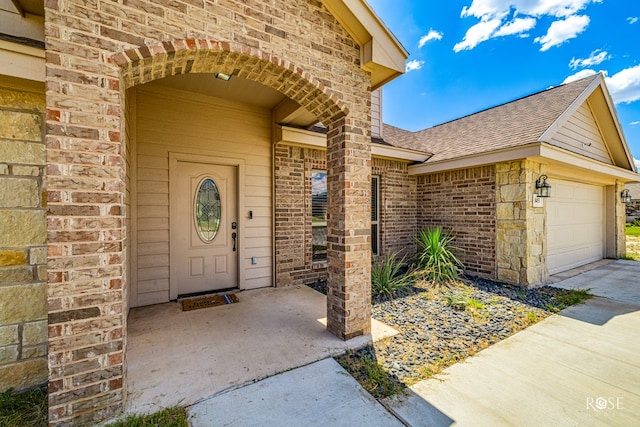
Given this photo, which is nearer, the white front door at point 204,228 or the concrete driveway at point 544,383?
the concrete driveway at point 544,383

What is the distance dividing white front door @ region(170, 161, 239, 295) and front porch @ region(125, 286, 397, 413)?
24.9 inches

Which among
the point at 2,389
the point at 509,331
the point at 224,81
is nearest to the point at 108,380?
the point at 2,389

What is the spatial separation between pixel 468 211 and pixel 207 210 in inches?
211

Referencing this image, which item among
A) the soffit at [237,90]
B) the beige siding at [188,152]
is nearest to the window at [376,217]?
the soffit at [237,90]

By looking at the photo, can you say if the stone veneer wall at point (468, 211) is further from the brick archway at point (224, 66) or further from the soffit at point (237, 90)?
the brick archway at point (224, 66)

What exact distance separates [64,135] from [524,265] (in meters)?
6.48

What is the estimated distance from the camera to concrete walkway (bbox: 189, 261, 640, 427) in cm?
190

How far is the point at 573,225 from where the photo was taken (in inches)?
265

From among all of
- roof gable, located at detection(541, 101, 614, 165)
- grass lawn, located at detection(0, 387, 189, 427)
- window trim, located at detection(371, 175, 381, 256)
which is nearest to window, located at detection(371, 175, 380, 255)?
window trim, located at detection(371, 175, 381, 256)

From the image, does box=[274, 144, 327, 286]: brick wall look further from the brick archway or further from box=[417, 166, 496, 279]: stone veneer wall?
box=[417, 166, 496, 279]: stone veneer wall

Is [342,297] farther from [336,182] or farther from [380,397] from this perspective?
[336,182]

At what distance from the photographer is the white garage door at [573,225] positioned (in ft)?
19.7

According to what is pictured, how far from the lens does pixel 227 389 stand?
217cm

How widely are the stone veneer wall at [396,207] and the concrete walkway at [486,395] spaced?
3.61m
